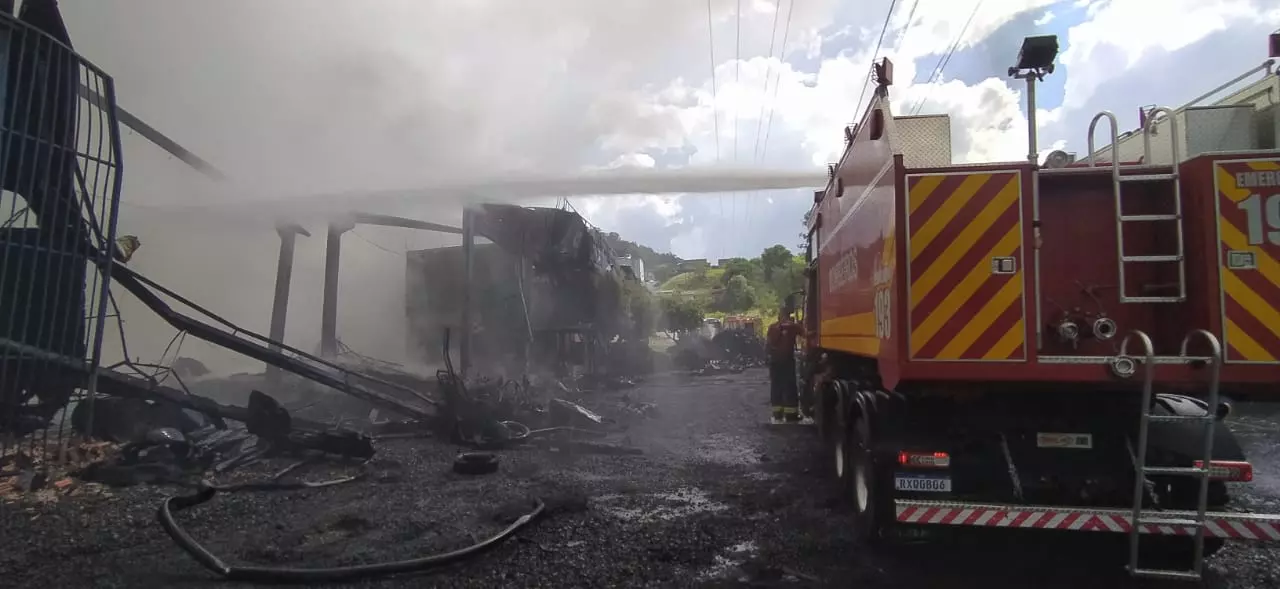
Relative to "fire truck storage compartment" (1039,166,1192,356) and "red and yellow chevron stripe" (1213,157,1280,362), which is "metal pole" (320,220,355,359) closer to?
"fire truck storage compartment" (1039,166,1192,356)

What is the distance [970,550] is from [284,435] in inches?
259

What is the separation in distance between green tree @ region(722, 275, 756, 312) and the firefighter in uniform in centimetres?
3910

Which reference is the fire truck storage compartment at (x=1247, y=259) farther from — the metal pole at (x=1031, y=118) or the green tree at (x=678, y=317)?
the green tree at (x=678, y=317)

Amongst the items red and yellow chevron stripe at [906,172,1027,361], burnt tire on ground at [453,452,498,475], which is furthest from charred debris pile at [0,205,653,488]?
red and yellow chevron stripe at [906,172,1027,361]

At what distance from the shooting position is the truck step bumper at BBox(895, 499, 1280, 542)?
3.48 m

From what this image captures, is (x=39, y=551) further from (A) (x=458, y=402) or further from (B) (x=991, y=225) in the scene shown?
(B) (x=991, y=225)

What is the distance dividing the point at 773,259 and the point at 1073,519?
2247 inches

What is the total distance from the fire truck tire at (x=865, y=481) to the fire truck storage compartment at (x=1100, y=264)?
1159 millimetres

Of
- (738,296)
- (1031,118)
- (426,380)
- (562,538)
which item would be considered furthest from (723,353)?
(738,296)

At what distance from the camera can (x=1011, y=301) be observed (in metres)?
3.77

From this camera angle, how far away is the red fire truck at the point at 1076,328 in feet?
11.5

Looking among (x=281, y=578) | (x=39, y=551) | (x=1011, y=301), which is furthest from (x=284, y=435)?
(x=1011, y=301)

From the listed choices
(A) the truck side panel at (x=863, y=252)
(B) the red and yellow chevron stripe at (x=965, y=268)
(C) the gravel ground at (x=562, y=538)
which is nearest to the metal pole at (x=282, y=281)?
(C) the gravel ground at (x=562, y=538)

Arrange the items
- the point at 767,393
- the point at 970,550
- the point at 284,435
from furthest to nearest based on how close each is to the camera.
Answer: the point at 767,393, the point at 284,435, the point at 970,550
